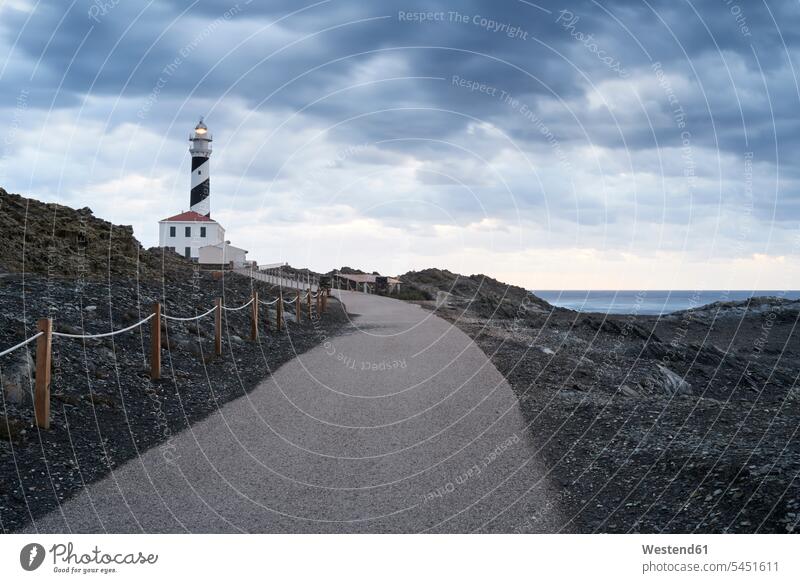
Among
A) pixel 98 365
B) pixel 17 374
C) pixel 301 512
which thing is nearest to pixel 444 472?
pixel 301 512

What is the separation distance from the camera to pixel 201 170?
7094cm

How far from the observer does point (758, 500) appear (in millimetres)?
7086

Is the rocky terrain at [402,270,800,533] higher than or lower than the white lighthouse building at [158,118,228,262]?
lower

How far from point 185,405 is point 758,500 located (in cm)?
871

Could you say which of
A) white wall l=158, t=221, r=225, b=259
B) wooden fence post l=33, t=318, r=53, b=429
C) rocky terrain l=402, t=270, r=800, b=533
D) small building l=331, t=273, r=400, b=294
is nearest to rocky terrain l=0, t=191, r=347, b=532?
wooden fence post l=33, t=318, r=53, b=429

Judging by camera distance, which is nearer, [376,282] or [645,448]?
[645,448]

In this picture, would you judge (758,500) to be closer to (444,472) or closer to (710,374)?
(444,472)

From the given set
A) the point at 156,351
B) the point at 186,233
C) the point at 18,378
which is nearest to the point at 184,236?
the point at 186,233

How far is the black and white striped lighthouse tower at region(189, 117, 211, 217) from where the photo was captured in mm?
69312

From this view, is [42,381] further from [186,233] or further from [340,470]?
[186,233]

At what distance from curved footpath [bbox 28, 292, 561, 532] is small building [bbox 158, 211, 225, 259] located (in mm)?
58668
